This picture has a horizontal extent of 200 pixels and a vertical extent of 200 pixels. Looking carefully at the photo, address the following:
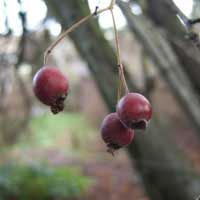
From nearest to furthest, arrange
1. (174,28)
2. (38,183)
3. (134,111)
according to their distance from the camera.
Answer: (134,111)
(174,28)
(38,183)

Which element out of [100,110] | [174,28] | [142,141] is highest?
[174,28]

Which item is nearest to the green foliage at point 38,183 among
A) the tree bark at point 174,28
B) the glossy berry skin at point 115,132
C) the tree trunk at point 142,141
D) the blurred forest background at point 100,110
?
the blurred forest background at point 100,110

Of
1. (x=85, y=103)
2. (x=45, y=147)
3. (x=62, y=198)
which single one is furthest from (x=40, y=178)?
(x=85, y=103)

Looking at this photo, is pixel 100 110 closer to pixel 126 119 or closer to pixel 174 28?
pixel 174 28

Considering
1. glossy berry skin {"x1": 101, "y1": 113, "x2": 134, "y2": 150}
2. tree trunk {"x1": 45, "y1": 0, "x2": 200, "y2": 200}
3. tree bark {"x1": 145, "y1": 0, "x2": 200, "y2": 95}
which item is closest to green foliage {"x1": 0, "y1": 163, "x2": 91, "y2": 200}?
tree trunk {"x1": 45, "y1": 0, "x2": 200, "y2": 200}

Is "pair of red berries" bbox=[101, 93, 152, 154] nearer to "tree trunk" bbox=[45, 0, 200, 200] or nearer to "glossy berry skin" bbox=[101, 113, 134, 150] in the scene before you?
"glossy berry skin" bbox=[101, 113, 134, 150]

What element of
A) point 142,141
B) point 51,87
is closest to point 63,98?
point 51,87
